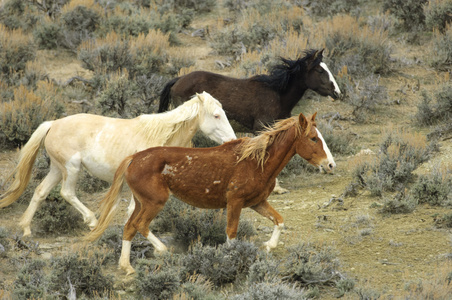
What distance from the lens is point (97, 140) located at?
716 cm

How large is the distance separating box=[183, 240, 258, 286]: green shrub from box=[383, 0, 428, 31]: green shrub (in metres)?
11.7

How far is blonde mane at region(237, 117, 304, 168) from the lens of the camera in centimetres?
624

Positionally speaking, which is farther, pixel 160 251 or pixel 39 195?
pixel 39 195

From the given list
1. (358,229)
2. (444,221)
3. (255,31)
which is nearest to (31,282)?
(358,229)

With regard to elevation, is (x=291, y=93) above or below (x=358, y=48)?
above

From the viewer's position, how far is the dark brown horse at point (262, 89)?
31.2 feet

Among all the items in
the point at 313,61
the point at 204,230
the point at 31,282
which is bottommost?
the point at 204,230

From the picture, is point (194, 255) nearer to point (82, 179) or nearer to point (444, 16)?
point (82, 179)

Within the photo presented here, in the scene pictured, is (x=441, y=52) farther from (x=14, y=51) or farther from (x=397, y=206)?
(x=14, y=51)

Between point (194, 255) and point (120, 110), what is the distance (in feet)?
19.1

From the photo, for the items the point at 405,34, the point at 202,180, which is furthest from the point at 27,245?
the point at 405,34

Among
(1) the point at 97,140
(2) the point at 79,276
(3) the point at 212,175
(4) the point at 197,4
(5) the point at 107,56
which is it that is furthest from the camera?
(4) the point at 197,4

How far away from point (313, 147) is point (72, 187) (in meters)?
3.12

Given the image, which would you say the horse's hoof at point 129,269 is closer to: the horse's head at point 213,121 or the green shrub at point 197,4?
the horse's head at point 213,121
